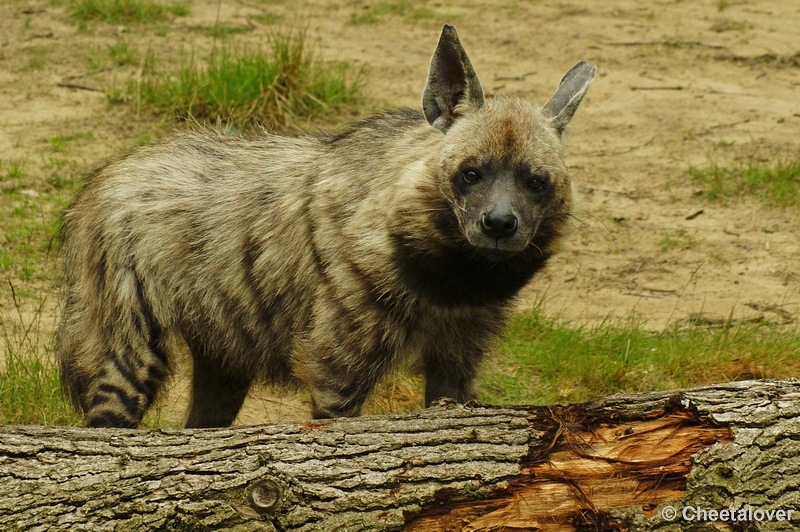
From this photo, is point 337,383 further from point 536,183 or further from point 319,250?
point 536,183

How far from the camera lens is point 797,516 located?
3025mm

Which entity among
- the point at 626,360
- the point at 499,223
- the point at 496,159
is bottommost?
the point at 626,360

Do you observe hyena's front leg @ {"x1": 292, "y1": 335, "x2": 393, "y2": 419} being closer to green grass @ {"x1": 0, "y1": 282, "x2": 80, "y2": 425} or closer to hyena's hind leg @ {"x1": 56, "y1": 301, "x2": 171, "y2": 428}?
hyena's hind leg @ {"x1": 56, "y1": 301, "x2": 171, "y2": 428}

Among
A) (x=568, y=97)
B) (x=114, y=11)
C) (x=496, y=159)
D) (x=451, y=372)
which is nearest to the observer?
(x=496, y=159)

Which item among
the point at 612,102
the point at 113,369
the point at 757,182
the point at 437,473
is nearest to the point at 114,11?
the point at 612,102

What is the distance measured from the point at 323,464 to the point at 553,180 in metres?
1.44

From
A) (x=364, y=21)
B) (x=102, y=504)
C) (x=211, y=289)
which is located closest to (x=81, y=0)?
(x=364, y=21)

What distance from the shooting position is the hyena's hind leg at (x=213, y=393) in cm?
469

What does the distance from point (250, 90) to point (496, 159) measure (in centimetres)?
379

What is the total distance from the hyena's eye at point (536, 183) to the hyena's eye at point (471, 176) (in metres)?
0.20

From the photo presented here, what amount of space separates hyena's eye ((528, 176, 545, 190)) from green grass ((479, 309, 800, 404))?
1401mm

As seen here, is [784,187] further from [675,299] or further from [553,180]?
[553,180]

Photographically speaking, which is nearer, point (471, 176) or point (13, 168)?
point (471, 176)

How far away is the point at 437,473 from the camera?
300cm
